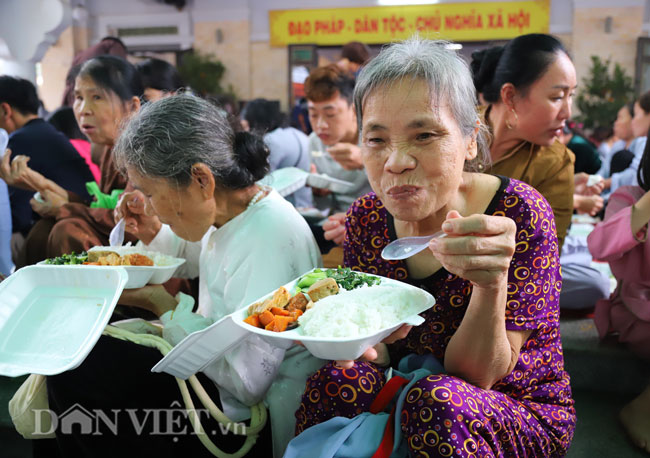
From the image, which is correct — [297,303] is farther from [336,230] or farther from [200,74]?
[200,74]

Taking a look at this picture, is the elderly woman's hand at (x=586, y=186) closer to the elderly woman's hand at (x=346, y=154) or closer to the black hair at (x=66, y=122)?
the elderly woman's hand at (x=346, y=154)

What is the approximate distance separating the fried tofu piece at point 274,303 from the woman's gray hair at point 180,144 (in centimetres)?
54

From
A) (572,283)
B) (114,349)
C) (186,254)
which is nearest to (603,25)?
(572,283)


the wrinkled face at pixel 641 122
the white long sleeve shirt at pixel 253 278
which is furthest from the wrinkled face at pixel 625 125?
the white long sleeve shirt at pixel 253 278

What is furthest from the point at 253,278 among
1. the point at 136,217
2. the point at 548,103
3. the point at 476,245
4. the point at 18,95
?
the point at 18,95

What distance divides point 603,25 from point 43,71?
1094cm

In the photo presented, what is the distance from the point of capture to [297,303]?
1.21 metres

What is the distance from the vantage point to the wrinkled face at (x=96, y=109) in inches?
105

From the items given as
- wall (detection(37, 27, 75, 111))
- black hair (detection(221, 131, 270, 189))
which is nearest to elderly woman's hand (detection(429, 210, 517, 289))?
black hair (detection(221, 131, 270, 189))

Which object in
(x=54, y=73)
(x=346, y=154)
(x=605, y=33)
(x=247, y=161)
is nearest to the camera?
(x=247, y=161)

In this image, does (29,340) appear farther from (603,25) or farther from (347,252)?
(603,25)

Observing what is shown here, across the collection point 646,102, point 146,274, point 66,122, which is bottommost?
point 146,274

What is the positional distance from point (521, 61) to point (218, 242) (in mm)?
1337

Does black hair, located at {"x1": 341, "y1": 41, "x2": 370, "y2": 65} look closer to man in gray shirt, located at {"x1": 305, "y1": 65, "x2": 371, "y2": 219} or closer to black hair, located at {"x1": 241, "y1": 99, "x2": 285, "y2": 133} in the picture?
black hair, located at {"x1": 241, "y1": 99, "x2": 285, "y2": 133}
